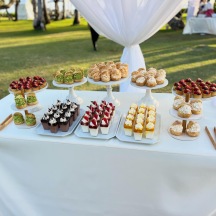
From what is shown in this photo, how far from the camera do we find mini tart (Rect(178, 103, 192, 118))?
3.72 feet

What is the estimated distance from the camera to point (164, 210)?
1226 mm

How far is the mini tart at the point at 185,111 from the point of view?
1135 mm

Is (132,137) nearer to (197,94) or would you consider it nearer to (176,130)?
(176,130)

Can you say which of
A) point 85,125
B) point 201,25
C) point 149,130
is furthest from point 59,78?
point 201,25

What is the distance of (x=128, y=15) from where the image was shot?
1.70 metres

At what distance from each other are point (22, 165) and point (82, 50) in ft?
16.7

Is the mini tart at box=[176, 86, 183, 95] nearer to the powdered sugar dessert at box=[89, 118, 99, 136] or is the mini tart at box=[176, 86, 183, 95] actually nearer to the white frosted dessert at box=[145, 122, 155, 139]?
the white frosted dessert at box=[145, 122, 155, 139]

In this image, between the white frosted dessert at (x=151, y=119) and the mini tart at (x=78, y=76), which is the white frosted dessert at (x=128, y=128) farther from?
the mini tart at (x=78, y=76)

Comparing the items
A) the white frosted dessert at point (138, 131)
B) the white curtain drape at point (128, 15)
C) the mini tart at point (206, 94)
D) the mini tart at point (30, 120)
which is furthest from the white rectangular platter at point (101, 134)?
the white curtain drape at point (128, 15)

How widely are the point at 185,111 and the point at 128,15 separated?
2.91 ft

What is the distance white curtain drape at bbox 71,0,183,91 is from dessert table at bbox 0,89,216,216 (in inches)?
27.9

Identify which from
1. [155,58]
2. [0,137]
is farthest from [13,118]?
[155,58]

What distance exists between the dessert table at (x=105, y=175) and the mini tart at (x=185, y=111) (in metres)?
0.13

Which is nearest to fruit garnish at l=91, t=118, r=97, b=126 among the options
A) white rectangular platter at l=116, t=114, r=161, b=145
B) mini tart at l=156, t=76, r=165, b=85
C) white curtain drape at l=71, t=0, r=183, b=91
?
white rectangular platter at l=116, t=114, r=161, b=145
